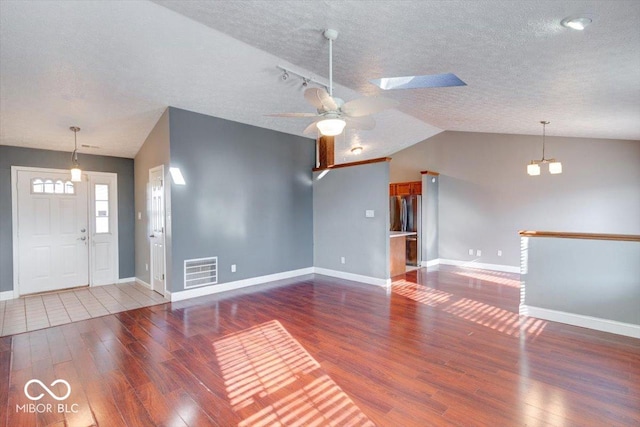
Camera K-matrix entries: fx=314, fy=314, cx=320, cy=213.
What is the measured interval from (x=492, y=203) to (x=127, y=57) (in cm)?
702

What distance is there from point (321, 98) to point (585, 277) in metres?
3.56

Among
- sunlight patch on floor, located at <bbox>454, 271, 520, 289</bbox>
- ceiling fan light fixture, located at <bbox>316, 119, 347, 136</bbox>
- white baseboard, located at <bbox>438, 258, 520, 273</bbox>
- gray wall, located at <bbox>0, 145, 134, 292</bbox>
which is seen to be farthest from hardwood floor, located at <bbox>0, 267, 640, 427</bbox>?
white baseboard, located at <bbox>438, 258, 520, 273</bbox>

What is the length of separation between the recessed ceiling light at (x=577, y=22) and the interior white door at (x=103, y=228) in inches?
270

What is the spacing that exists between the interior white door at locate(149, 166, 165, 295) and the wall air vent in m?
0.46

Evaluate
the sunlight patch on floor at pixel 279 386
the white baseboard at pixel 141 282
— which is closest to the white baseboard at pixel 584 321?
the sunlight patch on floor at pixel 279 386

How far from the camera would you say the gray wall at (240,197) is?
476 centimetres

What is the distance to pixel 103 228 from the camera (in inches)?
A: 233

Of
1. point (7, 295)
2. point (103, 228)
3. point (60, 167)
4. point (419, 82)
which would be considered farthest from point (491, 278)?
point (7, 295)

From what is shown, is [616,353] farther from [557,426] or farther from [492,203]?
[492,203]

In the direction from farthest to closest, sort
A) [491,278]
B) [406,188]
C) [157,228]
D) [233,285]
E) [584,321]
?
[406,188]
[491,278]
[233,285]
[157,228]
[584,321]

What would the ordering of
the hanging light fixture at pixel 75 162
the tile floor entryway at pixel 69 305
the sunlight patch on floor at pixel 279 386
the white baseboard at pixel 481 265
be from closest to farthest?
the sunlight patch on floor at pixel 279 386, the tile floor entryway at pixel 69 305, the hanging light fixture at pixel 75 162, the white baseboard at pixel 481 265

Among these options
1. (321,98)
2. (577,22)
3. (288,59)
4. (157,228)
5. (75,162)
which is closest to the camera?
(577,22)

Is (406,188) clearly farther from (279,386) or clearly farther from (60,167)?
(60,167)

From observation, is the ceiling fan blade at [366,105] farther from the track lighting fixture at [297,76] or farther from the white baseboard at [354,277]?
the white baseboard at [354,277]
